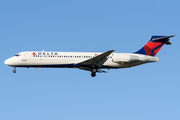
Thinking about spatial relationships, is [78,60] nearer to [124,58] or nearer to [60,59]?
[60,59]

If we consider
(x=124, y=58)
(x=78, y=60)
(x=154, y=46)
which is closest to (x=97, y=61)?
(x=78, y=60)

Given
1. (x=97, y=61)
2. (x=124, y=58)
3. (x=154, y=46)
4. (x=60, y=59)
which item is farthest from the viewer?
(x=154, y=46)

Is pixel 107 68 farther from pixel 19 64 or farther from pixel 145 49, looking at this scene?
pixel 19 64

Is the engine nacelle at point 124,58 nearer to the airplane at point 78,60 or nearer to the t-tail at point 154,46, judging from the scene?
the airplane at point 78,60

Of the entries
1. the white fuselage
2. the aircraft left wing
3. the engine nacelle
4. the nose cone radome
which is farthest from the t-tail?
the nose cone radome

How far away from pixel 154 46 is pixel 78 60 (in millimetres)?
10359

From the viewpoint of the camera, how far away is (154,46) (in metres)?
39.8

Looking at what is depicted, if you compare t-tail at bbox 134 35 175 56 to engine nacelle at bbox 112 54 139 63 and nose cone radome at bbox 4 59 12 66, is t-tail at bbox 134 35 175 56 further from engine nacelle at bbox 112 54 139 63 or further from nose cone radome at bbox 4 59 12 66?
nose cone radome at bbox 4 59 12 66

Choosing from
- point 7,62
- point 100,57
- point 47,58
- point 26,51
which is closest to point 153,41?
point 100,57

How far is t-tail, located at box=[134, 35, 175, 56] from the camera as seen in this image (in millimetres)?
39594

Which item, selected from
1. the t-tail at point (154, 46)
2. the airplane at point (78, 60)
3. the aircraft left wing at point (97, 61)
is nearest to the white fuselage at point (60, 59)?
the airplane at point (78, 60)

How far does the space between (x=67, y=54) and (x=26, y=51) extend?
5228mm

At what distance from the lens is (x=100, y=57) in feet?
119

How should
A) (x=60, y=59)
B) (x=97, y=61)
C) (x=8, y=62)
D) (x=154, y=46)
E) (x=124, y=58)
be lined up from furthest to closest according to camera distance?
1. (x=154, y=46)
2. (x=124, y=58)
3. (x=8, y=62)
4. (x=97, y=61)
5. (x=60, y=59)
